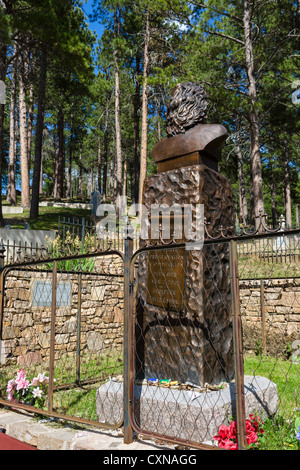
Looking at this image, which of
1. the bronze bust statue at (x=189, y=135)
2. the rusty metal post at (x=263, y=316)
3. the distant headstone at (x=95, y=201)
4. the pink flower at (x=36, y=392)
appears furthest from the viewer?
the distant headstone at (x=95, y=201)

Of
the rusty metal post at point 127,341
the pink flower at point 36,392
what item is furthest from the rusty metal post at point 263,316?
the rusty metal post at point 127,341

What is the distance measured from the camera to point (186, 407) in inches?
120

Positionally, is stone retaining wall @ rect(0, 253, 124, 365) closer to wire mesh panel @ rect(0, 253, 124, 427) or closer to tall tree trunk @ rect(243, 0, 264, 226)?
wire mesh panel @ rect(0, 253, 124, 427)

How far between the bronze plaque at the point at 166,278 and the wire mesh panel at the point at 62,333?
1.49 m

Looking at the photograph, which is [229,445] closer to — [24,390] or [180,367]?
[180,367]

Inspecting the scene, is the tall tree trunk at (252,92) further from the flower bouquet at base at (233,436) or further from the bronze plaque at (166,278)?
the flower bouquet at base at (233,436)

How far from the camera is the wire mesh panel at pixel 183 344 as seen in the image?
3076 mm

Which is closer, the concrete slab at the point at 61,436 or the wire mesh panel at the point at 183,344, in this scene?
the concrete slab at the point at 61,436

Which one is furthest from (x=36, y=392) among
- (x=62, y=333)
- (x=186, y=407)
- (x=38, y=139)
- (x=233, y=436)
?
(x=38, y=139)

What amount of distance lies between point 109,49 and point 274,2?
903 centimetres

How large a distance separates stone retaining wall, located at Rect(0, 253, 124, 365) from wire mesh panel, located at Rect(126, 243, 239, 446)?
7.60 ft
